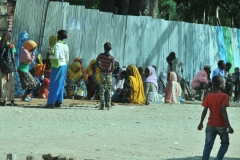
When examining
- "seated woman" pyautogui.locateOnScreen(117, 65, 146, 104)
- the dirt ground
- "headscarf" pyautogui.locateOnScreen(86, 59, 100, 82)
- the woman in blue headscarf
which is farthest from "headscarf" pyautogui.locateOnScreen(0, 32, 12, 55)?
"headscarf" pyautogui.locateOnScreen(86, 59, 100, 82)

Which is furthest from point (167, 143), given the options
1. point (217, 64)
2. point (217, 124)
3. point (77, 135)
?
point (217, 64)

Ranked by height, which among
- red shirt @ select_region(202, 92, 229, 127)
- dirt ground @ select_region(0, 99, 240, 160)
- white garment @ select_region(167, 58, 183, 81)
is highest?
white garment @ select_region(167, 58, 183, 81)

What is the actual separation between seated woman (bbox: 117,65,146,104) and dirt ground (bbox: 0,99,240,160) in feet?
4.73

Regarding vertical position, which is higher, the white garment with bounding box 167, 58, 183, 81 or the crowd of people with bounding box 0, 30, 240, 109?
the white garment with bounding box 167, 58, 183, 81

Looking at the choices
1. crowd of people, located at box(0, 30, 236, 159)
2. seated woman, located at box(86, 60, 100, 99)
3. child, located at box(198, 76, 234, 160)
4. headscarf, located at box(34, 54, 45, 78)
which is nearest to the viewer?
child, located at box(198, 76, 234, 160)

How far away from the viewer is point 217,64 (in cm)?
2209

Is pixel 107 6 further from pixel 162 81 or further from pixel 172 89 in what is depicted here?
pixel 172 89

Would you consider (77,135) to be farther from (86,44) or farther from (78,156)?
(86,44)

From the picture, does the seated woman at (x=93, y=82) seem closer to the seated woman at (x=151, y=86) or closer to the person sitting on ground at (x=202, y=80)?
the seated woman at (x=151, y=86)

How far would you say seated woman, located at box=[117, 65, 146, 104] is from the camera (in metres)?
17.9

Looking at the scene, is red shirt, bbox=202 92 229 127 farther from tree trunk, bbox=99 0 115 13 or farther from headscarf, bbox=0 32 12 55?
tree trunk, bbox=99 0 115 13

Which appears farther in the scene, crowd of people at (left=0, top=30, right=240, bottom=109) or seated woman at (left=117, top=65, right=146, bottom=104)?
seated woman at (left=117, top=65, right=146, bottom=104)

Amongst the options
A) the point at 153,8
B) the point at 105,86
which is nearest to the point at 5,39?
the point at 105,86

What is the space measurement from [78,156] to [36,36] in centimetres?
984
